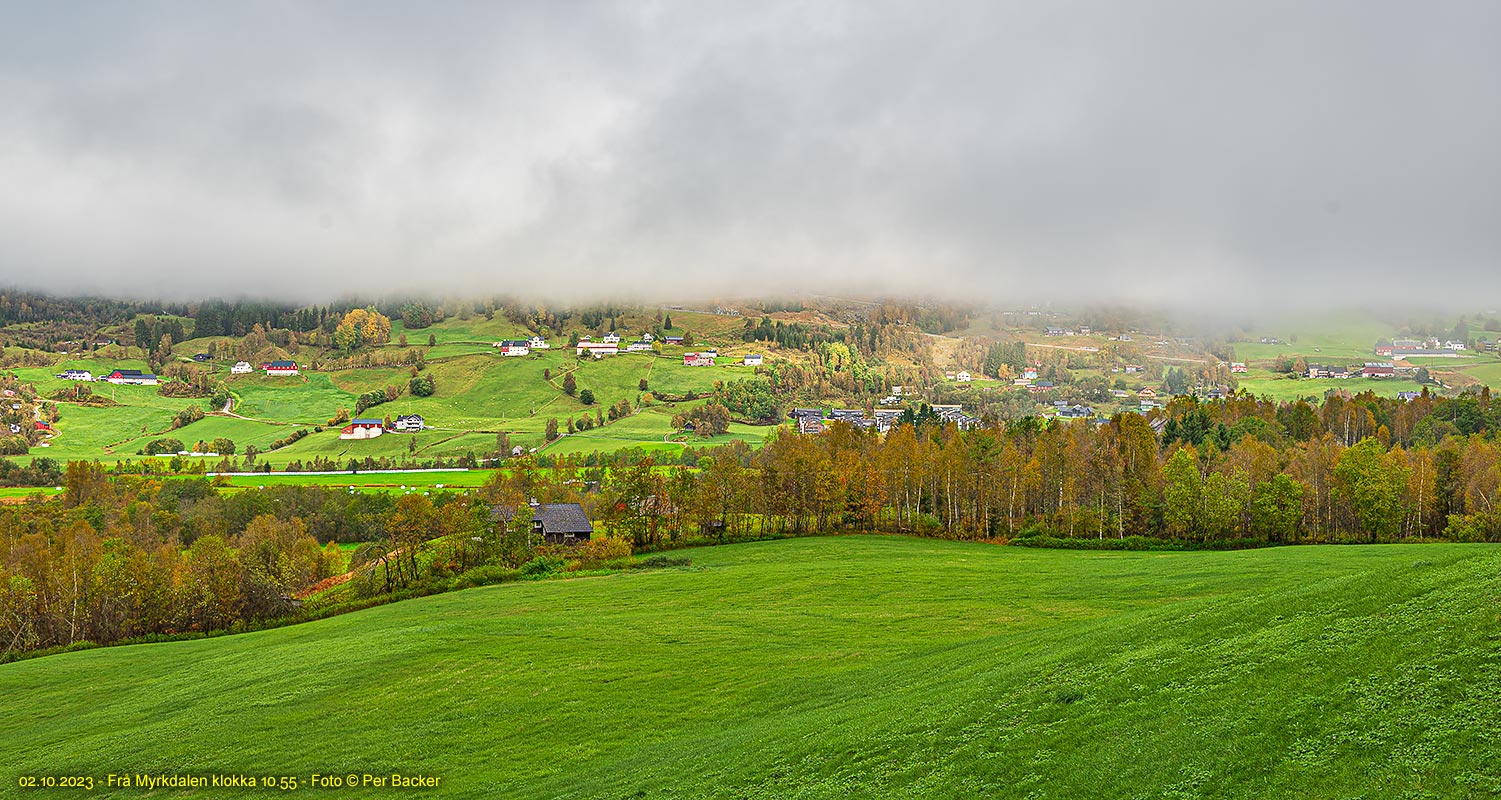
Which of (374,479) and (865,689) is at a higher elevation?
(865,689)

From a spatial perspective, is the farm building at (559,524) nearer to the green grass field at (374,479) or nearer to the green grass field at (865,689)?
the green grass field at (865,689)

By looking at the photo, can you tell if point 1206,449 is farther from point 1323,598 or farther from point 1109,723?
point 1109,723

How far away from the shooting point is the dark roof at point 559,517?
106250mm

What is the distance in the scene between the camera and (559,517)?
109562 mm

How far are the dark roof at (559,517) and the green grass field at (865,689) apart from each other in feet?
130

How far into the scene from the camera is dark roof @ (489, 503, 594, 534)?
10625 centimetres

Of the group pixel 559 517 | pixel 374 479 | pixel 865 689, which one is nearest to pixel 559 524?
pixel 559 517

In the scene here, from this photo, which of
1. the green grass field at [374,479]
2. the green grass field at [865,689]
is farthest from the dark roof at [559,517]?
the green grass field at [374,479]

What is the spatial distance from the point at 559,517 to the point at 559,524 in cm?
215

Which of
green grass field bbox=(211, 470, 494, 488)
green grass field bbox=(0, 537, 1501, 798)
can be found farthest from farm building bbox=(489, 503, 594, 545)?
green grass field bbox=(211, 470, 494, 488)

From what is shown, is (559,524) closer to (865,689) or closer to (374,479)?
(865,689)

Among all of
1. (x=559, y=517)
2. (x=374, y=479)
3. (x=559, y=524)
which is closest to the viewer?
(x=559, y=524)

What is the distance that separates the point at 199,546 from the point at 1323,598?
102220 mm

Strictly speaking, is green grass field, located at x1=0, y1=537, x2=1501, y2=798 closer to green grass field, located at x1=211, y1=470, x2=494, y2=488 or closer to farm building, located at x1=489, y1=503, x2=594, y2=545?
farm building, located at x1=489, y1=503, x2=594, y2=545
